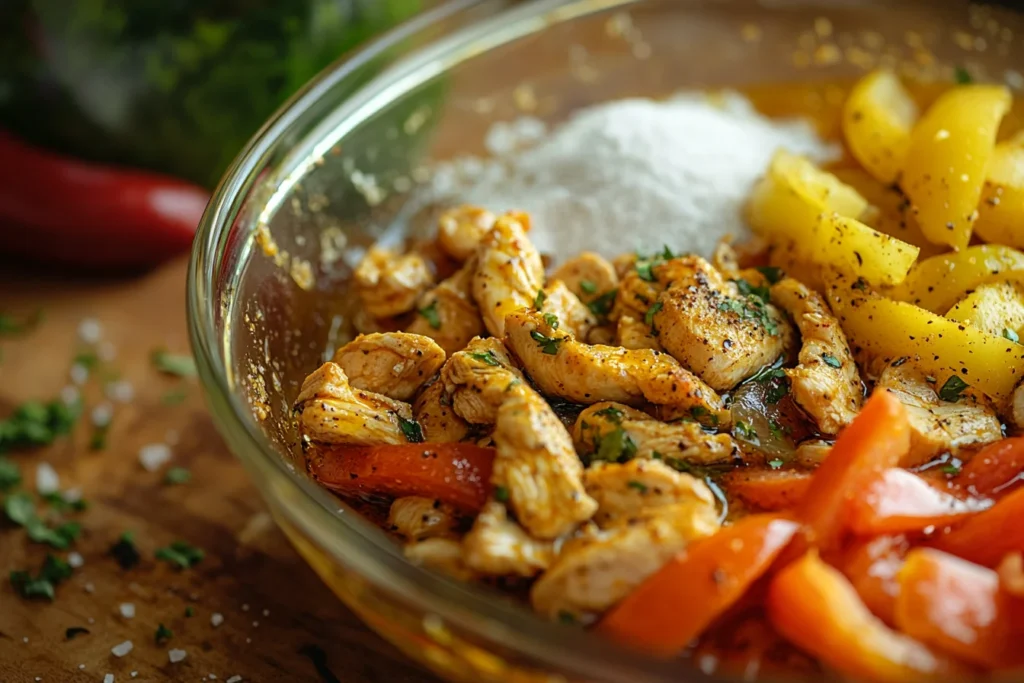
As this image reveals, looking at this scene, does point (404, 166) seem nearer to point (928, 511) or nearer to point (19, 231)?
point (19, 231)

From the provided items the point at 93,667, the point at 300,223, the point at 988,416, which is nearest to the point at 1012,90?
the point at 988,416

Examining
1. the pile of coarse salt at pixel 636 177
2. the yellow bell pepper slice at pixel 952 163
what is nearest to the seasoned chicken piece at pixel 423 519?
the pile of coarse salt at pixel 636 177

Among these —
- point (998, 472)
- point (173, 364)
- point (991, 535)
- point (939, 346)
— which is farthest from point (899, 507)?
point (173, 364)

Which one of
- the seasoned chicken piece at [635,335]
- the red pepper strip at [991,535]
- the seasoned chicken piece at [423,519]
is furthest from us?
the seasoned chicken piece at [635,335]

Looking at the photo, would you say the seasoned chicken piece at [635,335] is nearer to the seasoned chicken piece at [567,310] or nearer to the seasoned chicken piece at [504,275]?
the seasoned chicken piece at [567,310]

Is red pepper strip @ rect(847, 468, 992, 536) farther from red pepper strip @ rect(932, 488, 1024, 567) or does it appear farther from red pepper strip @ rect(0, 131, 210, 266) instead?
red pepper strip @ rect(0, 131, 210, 266)

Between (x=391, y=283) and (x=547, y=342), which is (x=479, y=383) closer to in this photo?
(x=547, y=342)

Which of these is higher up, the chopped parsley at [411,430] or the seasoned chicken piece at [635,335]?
the seasoned chicken piece at [635,335]
